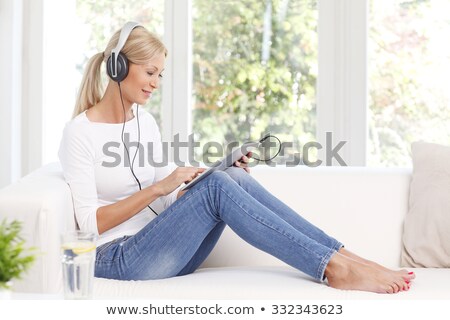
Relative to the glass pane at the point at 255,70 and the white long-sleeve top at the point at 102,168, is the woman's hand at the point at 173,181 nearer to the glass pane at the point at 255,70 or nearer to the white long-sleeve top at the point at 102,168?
the white long-sleeve top at the point at 102,168

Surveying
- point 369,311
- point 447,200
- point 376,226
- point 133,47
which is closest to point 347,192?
point 376,226

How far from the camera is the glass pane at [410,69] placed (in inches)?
151

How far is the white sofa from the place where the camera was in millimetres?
2078

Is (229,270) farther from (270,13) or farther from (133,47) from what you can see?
(270,13)

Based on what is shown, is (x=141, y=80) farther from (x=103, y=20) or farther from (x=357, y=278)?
(x=103, y=20)

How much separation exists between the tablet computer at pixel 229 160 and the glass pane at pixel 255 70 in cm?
155

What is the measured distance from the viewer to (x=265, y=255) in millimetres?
2609

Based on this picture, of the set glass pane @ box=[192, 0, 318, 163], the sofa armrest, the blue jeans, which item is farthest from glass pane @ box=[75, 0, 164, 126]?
the sofa armrest

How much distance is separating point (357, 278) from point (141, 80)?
876mm

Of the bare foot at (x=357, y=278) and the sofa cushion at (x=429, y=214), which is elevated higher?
the sofa cushion at (x=429, y=214)

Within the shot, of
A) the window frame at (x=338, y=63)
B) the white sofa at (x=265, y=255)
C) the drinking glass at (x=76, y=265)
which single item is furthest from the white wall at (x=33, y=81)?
the drinking glass at (x=76, y=265)

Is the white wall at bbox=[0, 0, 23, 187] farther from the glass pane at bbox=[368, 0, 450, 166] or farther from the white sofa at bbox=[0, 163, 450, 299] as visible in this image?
the glass pane at bbox=[368, 0, 450, 166]

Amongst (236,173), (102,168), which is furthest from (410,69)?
(102,168)

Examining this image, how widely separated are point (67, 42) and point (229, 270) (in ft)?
6.42
